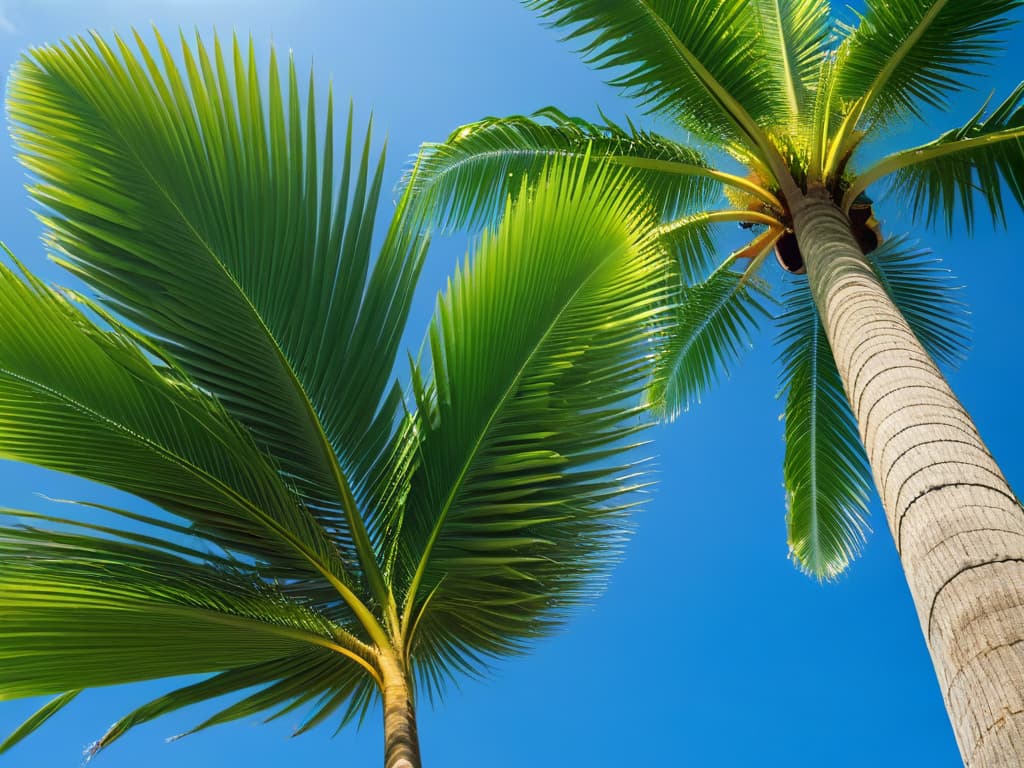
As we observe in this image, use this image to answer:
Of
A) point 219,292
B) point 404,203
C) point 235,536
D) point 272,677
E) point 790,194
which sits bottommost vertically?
point 272,677

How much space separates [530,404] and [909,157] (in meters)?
3.52

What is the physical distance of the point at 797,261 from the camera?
19.3 feet

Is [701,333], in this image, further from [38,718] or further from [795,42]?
[38,718]

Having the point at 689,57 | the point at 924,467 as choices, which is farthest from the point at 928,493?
the point at 689,57

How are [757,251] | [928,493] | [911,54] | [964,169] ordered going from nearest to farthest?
[928,493], [911,54], [964,169], [757,251]

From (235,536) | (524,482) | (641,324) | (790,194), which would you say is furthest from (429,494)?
(790,194)

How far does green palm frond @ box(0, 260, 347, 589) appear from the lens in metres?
2.90

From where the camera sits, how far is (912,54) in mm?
5273

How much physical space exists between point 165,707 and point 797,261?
454 centimetres

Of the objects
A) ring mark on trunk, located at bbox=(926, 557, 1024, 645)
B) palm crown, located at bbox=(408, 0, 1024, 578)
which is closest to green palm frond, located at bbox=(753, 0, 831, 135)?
→ palm crown, located at bbox=(408, 0, 1024, 578)

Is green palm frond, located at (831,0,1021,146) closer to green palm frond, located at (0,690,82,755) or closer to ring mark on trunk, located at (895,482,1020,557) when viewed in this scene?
ring mark on trunk, located at (895,482,1020,557)

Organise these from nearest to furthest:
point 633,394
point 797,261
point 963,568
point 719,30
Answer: point 963,568 → point 633,394 → point 719,30 → point 797,261

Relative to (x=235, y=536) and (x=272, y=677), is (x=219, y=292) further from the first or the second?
(x=272, y=677)

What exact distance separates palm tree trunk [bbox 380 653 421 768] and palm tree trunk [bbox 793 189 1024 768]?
158cm
